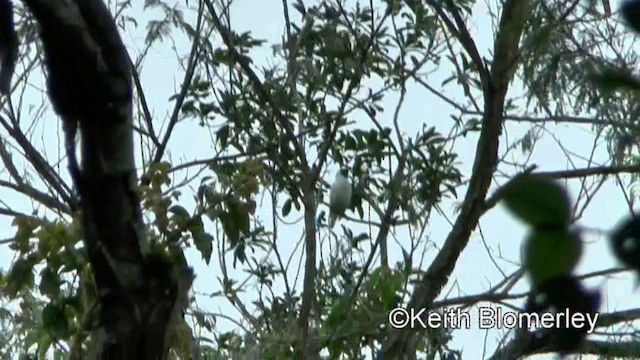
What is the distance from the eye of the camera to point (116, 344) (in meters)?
1.25

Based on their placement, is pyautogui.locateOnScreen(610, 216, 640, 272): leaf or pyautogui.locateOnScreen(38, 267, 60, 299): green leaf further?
pyautogui.locateOnScreen(38, 267, 60, 299): green leaf

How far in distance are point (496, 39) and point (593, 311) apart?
2.75m

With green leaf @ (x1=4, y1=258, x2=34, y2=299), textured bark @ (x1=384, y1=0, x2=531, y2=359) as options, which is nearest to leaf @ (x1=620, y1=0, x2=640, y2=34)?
green leaf @ (x1=4, y1=258, x2=34, y2=299)

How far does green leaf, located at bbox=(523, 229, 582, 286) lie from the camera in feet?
1.15

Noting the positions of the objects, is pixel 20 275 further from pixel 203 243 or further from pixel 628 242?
pixel 628 242

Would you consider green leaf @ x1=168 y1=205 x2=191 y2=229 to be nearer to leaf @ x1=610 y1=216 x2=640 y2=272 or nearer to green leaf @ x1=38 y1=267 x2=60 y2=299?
green leaf @ x1=38 y1=267 x2=60 y2=299

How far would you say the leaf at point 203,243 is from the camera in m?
2.10

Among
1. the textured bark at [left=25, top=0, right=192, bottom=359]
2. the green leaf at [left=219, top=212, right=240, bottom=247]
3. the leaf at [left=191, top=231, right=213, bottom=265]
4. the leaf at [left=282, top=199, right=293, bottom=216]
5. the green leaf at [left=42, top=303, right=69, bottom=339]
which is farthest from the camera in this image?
the leaf at [left=282, top=199, right=293, bottom=216]

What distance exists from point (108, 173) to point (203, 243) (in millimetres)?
914

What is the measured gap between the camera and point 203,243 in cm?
211

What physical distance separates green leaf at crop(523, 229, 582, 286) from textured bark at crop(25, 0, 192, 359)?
832 mm

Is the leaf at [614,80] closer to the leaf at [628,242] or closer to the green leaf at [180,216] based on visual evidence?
the leaf at [628,242]

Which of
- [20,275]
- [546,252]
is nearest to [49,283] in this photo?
[20,275]

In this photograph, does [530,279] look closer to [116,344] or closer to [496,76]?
[116,344]
